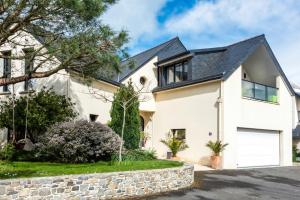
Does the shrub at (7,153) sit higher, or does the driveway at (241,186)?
the shrub at (7,153)

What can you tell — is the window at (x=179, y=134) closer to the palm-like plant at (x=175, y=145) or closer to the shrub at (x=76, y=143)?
Answer: the palm-like plant at (x=175, y=145)

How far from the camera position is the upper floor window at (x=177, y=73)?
23.8 meters

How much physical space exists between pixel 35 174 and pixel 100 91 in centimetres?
1042

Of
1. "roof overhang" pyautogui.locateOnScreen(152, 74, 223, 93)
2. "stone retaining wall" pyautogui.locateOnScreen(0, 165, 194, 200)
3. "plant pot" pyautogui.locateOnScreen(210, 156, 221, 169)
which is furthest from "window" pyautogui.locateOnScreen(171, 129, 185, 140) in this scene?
"stone retaining wall" pyautogui.locateOnScreen(0, 165, 194, 200)

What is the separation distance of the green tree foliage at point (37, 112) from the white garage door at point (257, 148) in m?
10.5

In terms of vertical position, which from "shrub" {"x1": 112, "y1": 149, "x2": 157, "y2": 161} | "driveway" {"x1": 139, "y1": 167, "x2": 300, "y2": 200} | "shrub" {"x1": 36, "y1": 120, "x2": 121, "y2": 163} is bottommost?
"driveway" {"x1": 139, "y1": 167, "x2": 300, "y2": 200}

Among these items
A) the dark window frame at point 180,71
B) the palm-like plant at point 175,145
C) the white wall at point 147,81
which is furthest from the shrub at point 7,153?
the dark window frame at point 180,71

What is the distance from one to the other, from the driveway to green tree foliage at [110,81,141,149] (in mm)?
3954

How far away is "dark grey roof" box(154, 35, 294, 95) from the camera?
2070cm

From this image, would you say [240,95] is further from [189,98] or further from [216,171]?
[216,171]

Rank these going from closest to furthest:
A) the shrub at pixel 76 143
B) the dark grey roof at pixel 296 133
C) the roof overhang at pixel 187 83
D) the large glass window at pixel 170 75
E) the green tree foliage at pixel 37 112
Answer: the shrub at pixel 76 143 < the green tree foliage at pixel 37 112 < the roof overhang at pixel 187 83 < the large glass window at pixel 170 75 < the dark grey roof at pixel 296 133

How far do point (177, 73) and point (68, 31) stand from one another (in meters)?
13.7

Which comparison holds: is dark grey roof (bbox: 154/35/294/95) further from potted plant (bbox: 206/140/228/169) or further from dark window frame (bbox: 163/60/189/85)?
potted plant (bbox: 206/140/228/169)

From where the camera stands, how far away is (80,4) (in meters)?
9.97
